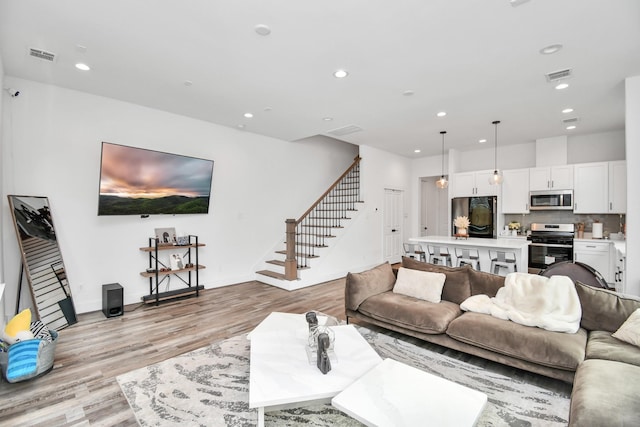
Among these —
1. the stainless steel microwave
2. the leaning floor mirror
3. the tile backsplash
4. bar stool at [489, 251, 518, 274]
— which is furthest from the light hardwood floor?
the tile backsplash

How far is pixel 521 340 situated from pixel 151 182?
16.0ft

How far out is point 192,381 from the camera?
8.23 ft

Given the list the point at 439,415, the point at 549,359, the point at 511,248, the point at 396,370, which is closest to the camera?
the point at 439,415

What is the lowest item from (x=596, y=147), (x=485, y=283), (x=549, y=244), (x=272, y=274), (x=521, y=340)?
(x=272, y=274)

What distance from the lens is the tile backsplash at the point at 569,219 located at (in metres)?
5.89

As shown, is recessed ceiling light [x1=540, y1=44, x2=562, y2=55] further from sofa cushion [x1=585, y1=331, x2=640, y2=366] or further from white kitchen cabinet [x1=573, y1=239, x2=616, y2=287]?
white kitchen cabinet [x1=573, y1=239, x2=616, y2=287]

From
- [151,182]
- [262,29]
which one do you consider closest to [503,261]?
[262,29]

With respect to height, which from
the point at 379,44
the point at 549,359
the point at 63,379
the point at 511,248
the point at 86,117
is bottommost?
the point at 63,379

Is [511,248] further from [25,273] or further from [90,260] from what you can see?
[25,273]

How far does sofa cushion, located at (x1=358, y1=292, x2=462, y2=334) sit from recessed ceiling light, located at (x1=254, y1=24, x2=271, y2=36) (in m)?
2.86

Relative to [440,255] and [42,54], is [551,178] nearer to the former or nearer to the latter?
[440,255]

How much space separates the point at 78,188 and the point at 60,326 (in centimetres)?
175

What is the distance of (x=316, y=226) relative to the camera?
272 inches

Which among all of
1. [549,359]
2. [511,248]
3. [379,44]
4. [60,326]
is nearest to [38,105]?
[60,326]
